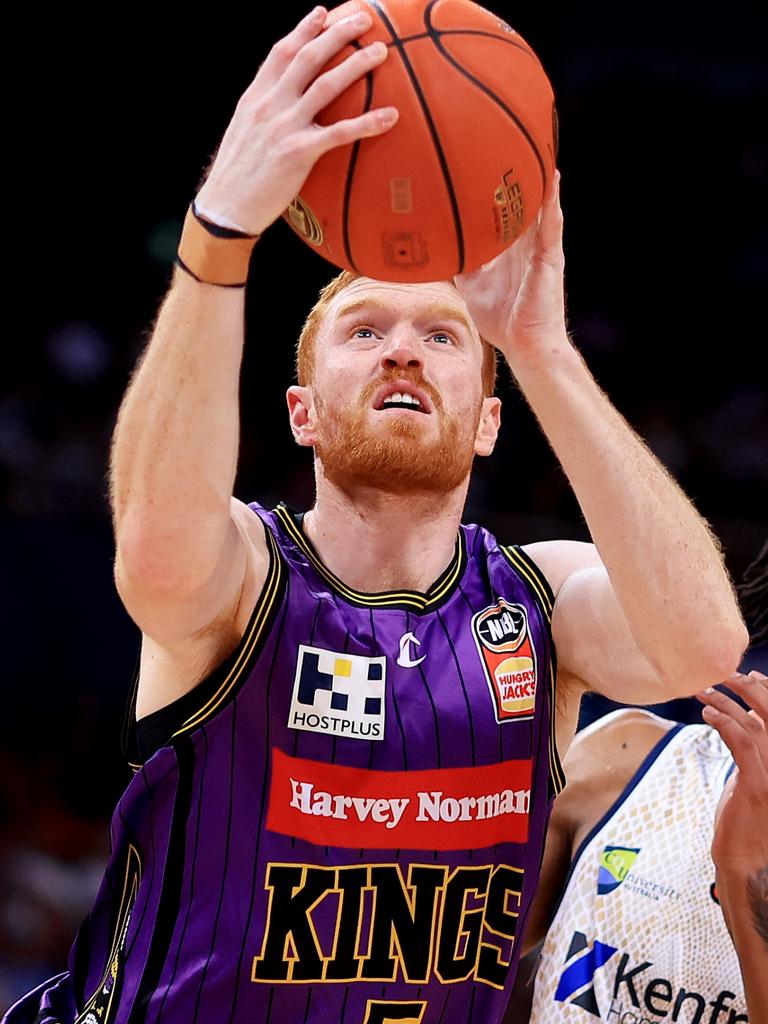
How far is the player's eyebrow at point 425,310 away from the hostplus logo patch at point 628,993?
176 centimetres

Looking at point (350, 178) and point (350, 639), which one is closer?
point (350, 178)

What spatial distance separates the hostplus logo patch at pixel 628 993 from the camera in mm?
3648

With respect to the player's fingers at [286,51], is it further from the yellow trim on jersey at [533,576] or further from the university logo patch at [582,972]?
the university logo patch at [582,972]

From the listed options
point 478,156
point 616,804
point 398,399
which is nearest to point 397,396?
point 398,399

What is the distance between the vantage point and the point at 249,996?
275cm

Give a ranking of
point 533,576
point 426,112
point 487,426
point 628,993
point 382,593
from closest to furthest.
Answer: point 426,112 → point 382,593 → point 533,576 → point 487,426 → point 628,993

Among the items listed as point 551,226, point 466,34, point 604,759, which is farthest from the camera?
point 604,759

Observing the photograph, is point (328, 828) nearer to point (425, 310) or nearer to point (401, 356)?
point (401, 356)

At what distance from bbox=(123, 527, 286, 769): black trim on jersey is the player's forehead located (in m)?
0.68

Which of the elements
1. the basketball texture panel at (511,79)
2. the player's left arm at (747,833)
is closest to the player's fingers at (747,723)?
the player's left arm at (747,833)

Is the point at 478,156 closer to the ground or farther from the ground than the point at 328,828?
farther from the ground

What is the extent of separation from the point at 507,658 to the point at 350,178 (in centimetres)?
112

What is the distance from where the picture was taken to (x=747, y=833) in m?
3.51

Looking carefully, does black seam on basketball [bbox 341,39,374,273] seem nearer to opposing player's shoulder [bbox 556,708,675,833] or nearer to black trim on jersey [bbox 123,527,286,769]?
black trim on jersey [bbox 123,527,286,769]
